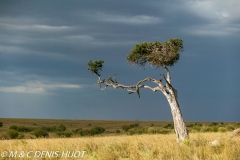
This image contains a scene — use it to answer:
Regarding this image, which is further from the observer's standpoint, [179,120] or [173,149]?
[179,120]

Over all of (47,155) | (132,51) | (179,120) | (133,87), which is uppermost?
(132,51)

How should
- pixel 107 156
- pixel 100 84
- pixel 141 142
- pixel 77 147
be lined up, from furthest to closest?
pixel 100 84, pixel 141 142, pixel 77 147, pixel 107 156

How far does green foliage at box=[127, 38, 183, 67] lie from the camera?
25836 millimetres

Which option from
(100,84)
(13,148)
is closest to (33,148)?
(13,148)

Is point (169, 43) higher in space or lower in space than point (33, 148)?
higher

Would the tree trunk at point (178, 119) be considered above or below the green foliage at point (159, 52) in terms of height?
below

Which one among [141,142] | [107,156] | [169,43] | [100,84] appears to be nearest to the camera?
[107,156]

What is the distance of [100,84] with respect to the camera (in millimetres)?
29875

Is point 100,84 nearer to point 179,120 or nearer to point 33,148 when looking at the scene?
point 179,120

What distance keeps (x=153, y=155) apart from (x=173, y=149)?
950 millimetres

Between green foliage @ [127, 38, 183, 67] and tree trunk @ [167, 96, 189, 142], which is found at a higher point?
Answer: green foliage @ [127, 38, 183, 67]

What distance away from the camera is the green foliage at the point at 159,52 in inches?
1017

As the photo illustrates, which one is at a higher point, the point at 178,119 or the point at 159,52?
the point at 159,52

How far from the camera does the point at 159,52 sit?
85.0ft
